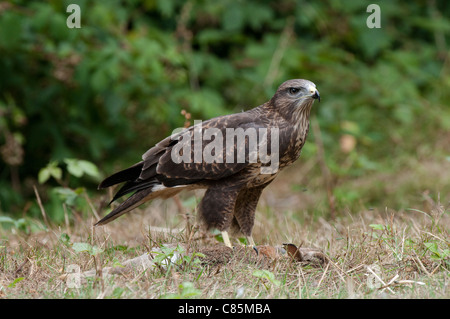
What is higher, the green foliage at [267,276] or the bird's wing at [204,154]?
the bird's wing at [204,154]

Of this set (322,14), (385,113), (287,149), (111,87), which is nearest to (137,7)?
(111,87)

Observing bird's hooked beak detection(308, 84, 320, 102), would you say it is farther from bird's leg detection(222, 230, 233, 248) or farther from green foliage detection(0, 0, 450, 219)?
green foliage detection(0, 0, 450, 219)

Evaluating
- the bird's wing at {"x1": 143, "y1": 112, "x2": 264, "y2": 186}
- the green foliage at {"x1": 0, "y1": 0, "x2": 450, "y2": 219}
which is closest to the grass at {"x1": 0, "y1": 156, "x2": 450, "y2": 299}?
the bird's wing at {"x1": 143, "y1": 112, "x2": 264, "y2": 186}

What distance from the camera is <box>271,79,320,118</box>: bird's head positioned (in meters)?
3.76

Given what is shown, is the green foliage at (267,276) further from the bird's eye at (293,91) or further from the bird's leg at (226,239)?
the bird's eye at (293,91)

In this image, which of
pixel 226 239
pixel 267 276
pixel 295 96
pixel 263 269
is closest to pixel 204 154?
pixel 226 239

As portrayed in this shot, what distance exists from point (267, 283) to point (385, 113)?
16.6 ft

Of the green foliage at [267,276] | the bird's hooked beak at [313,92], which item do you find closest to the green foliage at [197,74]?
the bird's hooked beak at [313,92]

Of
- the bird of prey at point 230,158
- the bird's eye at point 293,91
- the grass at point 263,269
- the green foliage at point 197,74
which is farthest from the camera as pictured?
the green foliage at point 197,74

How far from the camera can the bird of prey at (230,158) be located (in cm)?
369

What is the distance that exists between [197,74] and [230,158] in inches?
143

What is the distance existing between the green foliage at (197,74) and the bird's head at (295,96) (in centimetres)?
188

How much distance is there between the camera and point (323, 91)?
749 centimetres
